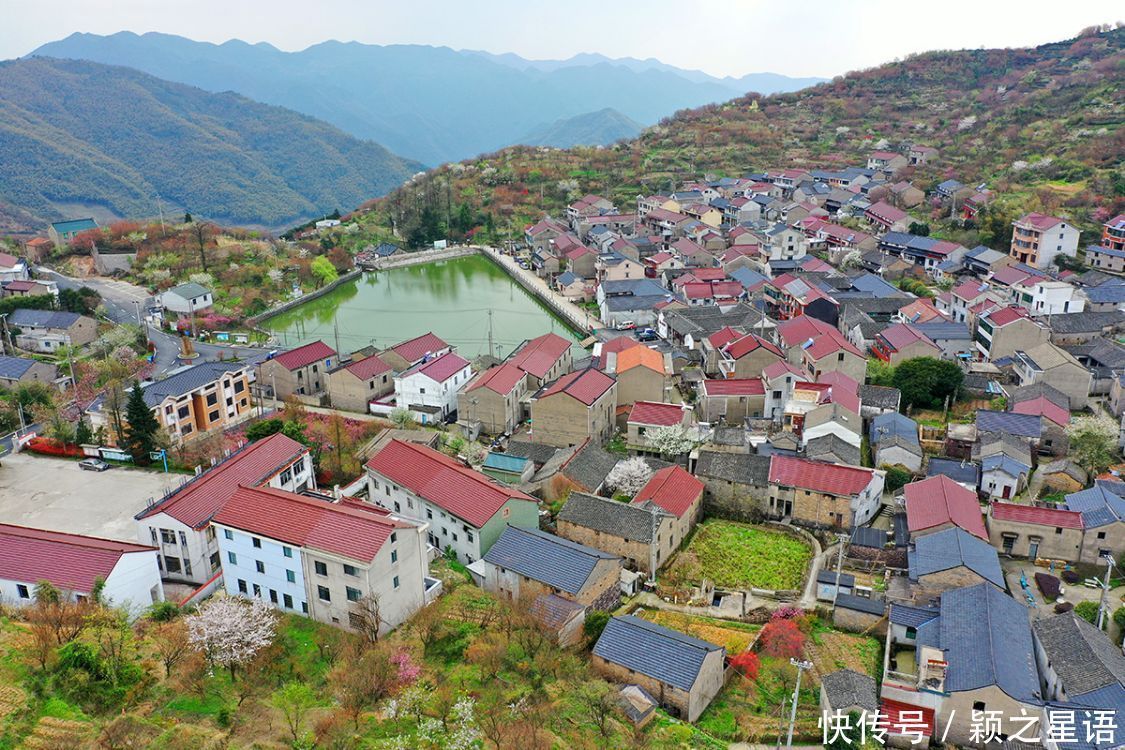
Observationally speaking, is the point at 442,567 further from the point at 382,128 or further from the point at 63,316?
the point at 382,128

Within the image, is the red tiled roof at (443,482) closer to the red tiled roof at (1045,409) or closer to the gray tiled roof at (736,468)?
the gray tiled roof at (736,468)

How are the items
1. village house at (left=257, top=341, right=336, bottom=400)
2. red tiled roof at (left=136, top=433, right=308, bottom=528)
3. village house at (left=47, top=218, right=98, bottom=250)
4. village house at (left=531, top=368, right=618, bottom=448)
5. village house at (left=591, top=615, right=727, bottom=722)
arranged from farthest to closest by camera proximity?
village house at (left=47, top=218, right=98, bottom=250), village house at (left=257, top=341, right=336, bottom=400), village house at (left=531, top=368, right=618, bottom=448), red tiled roof at (left=136, top=433, right=308, bottom=528), village house at (left=591, top=615, right=727, bottom=722)

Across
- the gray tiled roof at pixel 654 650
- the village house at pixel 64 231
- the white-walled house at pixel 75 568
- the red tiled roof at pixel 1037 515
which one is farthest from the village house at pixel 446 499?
the village house at pixel 64 231

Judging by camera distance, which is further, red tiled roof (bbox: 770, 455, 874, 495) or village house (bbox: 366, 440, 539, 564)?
red tiled roof (bbox: 770, 455, 874, 495)

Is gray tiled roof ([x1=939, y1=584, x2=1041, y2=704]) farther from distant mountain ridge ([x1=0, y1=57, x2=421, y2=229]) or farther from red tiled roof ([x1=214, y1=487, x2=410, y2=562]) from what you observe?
distant mountain ridge ([x1=0, y1=57, x2=421, y2=229])

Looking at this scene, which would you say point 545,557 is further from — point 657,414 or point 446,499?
point 657,414

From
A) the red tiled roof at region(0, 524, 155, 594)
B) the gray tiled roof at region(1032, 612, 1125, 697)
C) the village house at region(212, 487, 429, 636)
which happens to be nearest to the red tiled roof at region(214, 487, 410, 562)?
the village house at region(212, 487, 429, 636)

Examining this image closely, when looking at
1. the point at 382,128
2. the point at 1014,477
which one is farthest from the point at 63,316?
the point at 382,128
